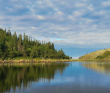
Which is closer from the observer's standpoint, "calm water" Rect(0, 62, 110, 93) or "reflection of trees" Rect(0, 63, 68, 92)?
"calm water" Rect(0, 62, 110, 93)

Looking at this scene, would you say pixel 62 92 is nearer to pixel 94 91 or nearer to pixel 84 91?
pixel 84 91

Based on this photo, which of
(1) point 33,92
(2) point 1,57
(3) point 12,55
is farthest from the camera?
(3) point 12,55

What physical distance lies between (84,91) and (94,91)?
5.93ft

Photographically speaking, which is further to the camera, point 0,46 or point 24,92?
point 0,46

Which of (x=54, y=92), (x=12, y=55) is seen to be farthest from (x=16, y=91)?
(x=12, y=55)

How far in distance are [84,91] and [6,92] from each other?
44.9ft

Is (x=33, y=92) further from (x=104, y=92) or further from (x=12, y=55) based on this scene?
(x=12, y=55)

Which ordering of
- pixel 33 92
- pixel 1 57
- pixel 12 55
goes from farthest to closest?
pixel 12 55 < pixel 1 57 < pixel 33 92

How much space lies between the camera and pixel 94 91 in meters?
23.5

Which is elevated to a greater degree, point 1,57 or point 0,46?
point 0,46

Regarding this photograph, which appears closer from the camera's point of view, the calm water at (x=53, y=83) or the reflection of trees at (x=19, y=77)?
the calm water at (x=53, y=83)

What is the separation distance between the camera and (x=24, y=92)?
74.0ft

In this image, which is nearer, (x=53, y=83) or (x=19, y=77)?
(x=53, y=83)

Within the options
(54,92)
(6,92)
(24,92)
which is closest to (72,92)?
(54,92)
